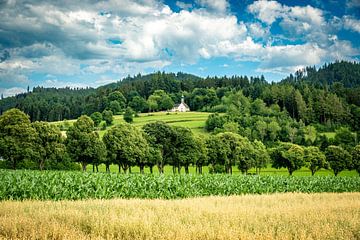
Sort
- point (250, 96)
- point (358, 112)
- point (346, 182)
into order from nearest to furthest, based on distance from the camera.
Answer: point (346, 182) → point (358, 112) → point (250, 96)

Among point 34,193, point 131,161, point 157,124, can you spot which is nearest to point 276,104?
A: point 157,124

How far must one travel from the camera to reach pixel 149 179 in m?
30.4

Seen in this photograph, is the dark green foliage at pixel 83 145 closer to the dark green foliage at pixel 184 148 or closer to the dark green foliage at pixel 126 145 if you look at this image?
the dark green foliage at pixel 126 145

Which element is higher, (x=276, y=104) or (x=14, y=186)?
(x=276, y=104)

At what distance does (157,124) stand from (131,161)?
39.6 ft

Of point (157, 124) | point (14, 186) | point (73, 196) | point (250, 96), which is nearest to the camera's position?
point (14, 186)

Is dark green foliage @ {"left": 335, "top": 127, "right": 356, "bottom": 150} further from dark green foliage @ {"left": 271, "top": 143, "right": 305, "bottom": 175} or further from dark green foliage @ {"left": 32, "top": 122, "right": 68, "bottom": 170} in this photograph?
Answer: dark green foliage @ {"left": 32, "top": 122, "right": 68, "bottom": 170}

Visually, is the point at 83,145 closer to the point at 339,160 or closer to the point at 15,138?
the point at 15,138

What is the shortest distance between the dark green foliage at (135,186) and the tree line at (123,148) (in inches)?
933

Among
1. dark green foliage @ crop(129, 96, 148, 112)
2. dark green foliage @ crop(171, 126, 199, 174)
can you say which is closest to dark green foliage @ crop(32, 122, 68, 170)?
dark green foliage @ crop(171, 126, 199, 174)

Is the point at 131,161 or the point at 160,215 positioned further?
the point at 131,161

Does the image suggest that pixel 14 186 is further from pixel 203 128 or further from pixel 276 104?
pixel 276 104

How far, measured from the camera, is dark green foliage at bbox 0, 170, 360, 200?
76.2 feet

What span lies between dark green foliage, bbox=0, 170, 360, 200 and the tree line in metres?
23.7
